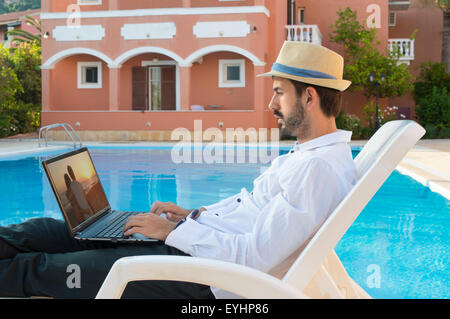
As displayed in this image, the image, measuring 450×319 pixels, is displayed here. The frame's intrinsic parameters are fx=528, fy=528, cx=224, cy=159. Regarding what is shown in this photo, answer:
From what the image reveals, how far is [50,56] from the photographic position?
2000 cm

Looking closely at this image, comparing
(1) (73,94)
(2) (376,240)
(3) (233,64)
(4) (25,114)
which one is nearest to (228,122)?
(3) (233,64)

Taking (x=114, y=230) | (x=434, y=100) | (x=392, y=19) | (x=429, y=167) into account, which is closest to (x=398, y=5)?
(x=392, y=19)

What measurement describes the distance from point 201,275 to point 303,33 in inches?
761

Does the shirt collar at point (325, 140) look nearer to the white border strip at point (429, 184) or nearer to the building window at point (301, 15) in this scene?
the white border strip at point (429, 184)

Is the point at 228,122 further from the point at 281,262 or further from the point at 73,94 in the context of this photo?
the point at 281,262

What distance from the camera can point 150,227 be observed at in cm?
214

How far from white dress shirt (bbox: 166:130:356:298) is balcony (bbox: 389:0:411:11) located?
916 inches

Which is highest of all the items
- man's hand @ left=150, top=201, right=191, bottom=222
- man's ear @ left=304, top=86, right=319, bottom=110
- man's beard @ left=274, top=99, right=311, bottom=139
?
man's ear @ left=304, top=86, right=319, bottom=110

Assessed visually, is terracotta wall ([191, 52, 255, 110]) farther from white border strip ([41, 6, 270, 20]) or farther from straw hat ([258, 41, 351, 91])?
straw hat ([258, 41, 351, 91])

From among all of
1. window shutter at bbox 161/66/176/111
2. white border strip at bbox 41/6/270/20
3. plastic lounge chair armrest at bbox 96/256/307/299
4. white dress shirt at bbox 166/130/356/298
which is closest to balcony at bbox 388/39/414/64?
white border strip at bbox 41/6/270/20

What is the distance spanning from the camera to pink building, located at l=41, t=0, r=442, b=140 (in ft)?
61.8

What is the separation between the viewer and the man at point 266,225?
6.05 feet

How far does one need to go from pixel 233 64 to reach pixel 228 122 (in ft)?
9.13

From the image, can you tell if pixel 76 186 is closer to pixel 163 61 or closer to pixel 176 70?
pixel 176 70
